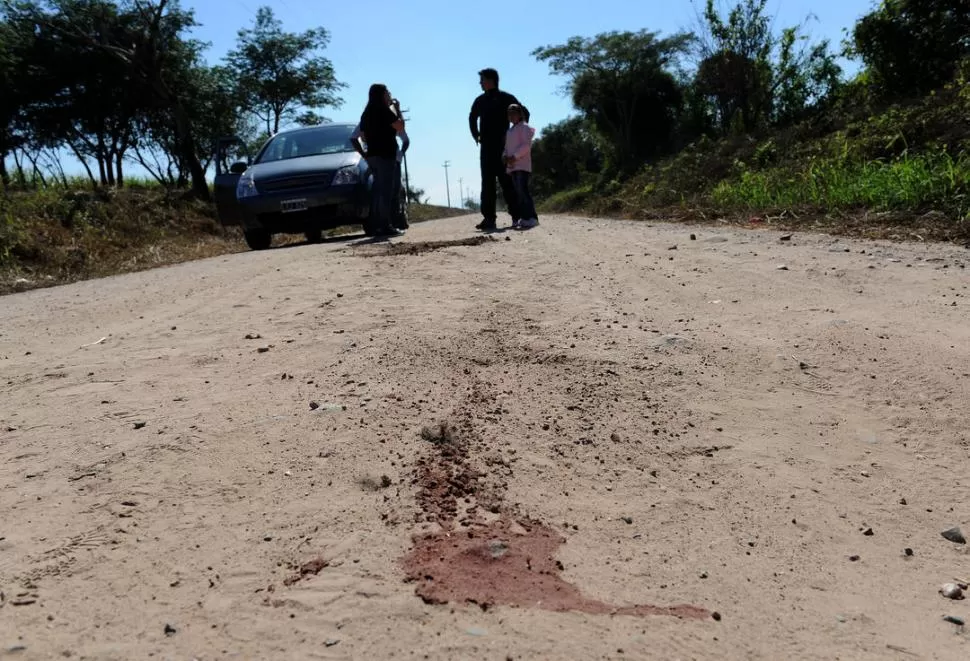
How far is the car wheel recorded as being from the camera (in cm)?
968

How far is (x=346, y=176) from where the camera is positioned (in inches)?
356

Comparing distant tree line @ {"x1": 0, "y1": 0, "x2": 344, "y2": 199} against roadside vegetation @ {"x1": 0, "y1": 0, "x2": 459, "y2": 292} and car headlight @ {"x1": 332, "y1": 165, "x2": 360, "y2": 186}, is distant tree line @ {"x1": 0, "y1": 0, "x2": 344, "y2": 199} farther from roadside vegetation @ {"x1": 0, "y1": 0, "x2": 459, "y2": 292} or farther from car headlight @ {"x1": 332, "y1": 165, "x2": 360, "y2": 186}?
car headlight @ {"x1": 332, "y1": 165, "x2": 360, "y2": 186}

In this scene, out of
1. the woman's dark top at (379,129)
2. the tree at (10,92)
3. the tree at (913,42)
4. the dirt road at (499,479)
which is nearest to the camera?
the dirt road at (499,479)

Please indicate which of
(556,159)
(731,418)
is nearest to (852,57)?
(731,418)

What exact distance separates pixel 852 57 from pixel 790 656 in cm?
1595

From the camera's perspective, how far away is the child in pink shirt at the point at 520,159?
29.5 feet

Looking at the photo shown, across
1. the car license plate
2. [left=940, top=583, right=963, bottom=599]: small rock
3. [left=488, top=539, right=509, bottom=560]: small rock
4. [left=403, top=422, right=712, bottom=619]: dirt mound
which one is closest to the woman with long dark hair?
the car license plate

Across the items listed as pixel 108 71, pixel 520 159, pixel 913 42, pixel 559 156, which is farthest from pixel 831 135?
pixel 559 156

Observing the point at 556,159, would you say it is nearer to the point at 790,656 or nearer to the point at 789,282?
the point at 789,282

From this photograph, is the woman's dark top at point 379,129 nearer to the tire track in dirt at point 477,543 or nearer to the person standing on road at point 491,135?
the person standing on road at point 491,135

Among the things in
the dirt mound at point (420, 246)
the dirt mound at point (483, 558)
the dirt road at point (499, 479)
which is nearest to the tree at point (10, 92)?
the dirt mound at point (420, 246)

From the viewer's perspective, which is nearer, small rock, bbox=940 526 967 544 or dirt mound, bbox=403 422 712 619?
dirt mound, bbox=403 422 712 619

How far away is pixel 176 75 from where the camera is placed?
20.8 metres

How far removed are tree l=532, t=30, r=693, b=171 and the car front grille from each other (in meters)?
22.9
